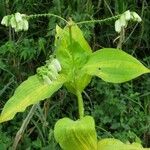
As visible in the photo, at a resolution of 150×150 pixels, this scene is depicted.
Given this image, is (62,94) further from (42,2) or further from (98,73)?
(98,73)

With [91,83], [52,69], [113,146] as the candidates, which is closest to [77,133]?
[113,146]

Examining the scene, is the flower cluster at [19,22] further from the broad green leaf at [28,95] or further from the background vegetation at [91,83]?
the background vegetation at [91,83]

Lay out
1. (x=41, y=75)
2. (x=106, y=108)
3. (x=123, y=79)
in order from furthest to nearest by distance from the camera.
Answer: (x=106, y=108)
(x=123, y=79)
(x=41, y=75)

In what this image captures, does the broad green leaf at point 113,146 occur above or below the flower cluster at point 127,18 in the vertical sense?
below

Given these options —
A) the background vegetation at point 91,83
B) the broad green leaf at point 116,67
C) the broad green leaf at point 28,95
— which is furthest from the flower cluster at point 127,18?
the background vegetation at point 91,83

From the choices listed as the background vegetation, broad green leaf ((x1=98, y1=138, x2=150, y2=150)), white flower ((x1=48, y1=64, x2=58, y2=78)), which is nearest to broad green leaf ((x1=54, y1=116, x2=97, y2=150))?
broad green leaf ((x1=98, y1=138, x2=150, y2=150))

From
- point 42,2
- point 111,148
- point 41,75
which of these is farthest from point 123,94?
point 41,75
